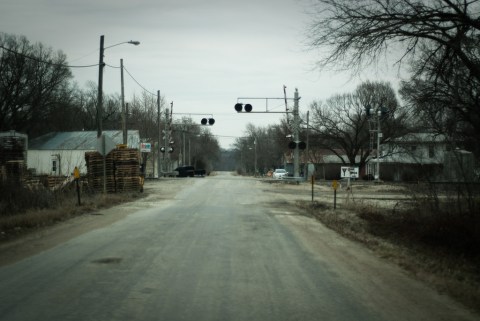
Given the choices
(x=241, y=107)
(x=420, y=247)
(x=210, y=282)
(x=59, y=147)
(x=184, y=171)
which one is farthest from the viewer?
(x=59, y=147)

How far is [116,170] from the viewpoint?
28734mm

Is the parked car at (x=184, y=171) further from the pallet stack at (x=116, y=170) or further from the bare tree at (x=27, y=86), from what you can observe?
the pallet stack at (x=116, y=170)

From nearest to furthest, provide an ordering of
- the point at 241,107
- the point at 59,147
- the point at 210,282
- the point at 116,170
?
the point at 210,282, the point at 116,170, the point at 241,107, the point at 59,147

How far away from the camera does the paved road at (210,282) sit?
578cm

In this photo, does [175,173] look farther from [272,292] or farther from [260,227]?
[272,292]

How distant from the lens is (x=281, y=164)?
119 meters

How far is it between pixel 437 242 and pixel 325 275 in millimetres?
4266

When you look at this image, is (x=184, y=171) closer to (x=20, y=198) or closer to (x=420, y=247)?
(x=20, y=198)

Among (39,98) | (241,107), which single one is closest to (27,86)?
(39,98)

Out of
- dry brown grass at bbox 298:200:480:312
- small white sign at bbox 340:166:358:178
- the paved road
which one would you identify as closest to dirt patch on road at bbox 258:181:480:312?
dry brown grass at bbox 298:200:480:312

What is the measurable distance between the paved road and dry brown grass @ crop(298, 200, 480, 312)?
48 centimetres

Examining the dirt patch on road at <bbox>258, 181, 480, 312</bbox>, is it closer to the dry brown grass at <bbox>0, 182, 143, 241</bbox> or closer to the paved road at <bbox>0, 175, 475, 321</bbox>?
the paved road at <bbox>0, 175, 475, 321</bbox>

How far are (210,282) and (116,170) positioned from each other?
892 inches

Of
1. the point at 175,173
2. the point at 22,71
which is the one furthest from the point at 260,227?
the point at 22,71
